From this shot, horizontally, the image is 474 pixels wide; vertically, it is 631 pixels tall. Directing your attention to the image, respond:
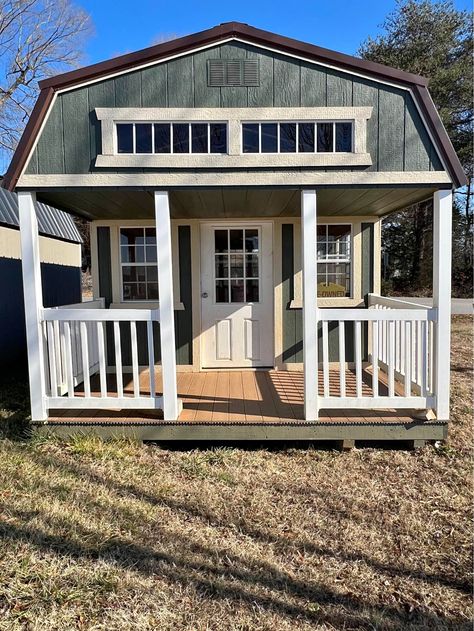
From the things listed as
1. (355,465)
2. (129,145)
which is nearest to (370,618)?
(355,465)

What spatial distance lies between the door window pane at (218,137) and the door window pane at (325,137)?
2.75 ft

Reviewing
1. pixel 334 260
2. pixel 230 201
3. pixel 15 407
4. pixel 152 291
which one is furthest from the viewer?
pixel 152 291

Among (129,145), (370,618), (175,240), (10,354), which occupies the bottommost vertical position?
(370,618)

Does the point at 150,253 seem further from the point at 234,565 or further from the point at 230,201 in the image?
the point at 234,565

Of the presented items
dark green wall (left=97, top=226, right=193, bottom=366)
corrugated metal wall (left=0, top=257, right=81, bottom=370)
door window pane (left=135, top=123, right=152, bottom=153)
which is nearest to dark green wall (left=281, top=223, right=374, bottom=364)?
dark green wall (left=97, top=226, right=193, bottom=366)

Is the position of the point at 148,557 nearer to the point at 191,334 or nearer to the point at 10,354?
the point at 191,334

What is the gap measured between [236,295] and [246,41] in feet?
9.74

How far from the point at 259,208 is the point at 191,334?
6.29ft

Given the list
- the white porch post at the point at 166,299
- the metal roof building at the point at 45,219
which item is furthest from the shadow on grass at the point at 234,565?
the metal roof building at the point at 45,219

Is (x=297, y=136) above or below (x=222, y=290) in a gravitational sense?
above

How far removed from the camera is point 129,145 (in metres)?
3.85

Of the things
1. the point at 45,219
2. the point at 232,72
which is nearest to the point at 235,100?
the point at 232,72

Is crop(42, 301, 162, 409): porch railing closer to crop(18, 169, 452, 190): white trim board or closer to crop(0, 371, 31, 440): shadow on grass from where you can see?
crop(0, 371, 31, 440): shadow on grass

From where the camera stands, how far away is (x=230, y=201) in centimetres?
456
